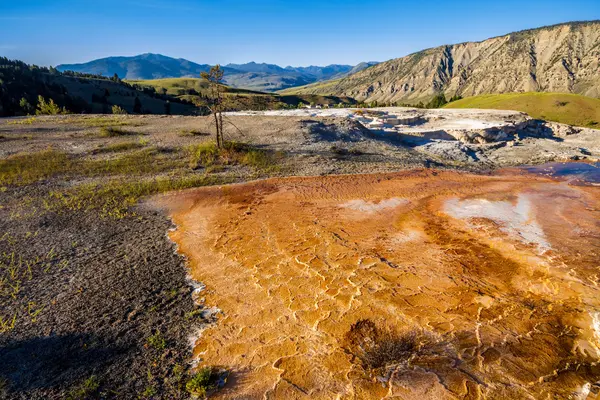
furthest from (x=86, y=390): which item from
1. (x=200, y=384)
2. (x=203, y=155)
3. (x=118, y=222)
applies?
(x=203, y=155)

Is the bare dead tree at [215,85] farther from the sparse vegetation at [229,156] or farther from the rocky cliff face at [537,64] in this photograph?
the rocky cliff face at [537,64]

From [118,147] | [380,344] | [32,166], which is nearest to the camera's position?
[380,344]

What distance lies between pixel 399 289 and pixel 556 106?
67121mm

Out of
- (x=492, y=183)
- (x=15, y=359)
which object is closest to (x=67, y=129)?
(x=15, y=359)

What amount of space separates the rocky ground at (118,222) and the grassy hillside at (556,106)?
25.9 metres

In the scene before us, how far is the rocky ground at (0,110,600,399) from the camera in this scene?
249 inches

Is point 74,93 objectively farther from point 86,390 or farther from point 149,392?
point 149,392

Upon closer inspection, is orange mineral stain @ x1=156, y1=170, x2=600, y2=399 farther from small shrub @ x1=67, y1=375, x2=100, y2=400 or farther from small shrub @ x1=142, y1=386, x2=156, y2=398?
small shrub @ x1=67, y1=375, x2=100, y2=400

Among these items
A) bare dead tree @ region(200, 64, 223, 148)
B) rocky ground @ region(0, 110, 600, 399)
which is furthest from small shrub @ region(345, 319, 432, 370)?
bare dead tree @ region(200, 64, 223, 148)

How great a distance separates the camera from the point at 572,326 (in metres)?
7.51

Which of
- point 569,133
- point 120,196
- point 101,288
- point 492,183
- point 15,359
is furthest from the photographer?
point 569,133

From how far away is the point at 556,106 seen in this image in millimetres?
56312

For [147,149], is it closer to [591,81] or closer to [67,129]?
[67,129]

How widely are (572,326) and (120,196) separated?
1755cm
